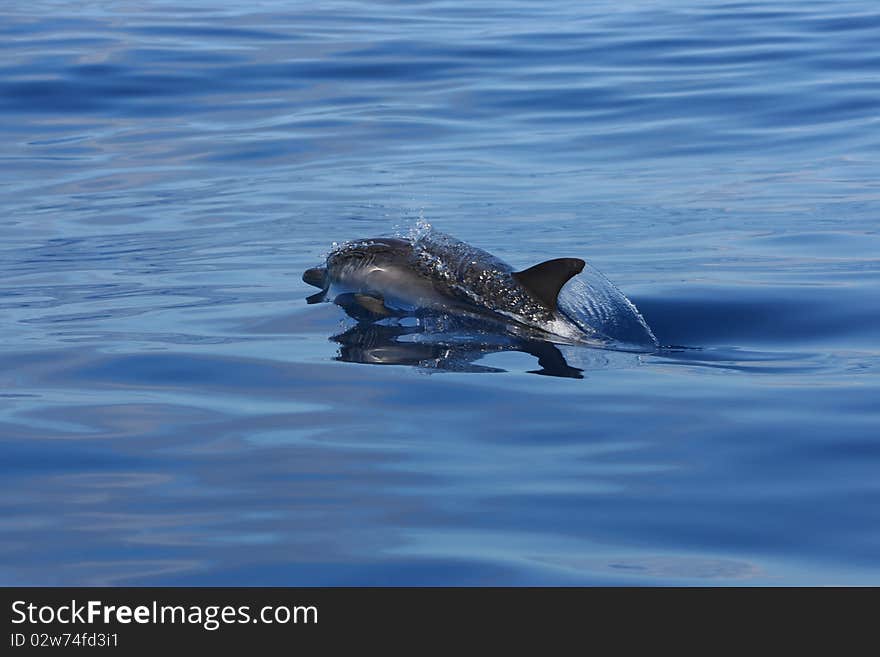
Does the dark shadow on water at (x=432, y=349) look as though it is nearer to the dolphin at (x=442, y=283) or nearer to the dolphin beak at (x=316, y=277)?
the dolphin at (x=442, y=283)

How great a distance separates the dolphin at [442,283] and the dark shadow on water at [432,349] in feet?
1.08

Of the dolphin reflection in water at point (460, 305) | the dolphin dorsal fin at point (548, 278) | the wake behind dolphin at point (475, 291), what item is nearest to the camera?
the dolphin reflection in water at point (460, 305)

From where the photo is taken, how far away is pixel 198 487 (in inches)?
253

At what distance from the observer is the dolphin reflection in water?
9109mm

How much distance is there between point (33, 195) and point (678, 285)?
8067mm

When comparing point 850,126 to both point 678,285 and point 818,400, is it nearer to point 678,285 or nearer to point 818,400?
point 678,285

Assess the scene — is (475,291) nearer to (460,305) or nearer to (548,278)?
(460,305)

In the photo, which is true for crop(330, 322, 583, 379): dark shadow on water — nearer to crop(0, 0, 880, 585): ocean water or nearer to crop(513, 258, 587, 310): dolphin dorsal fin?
crop(0, 0, 880, 585): ocean water

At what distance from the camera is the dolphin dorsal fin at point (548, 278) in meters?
9.34

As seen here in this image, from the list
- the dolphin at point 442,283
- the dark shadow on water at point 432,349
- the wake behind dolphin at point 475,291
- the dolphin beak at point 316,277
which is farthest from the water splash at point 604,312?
the dolphin beak at point 316,277

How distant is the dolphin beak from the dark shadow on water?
4.72ft

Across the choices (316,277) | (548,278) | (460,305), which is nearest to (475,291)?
(460,305)

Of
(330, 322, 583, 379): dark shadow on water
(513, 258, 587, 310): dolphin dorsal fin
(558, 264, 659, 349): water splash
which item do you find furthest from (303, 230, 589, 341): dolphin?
(330, 322, 583, 379): dark shadow on water

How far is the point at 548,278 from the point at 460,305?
807 millimetres
